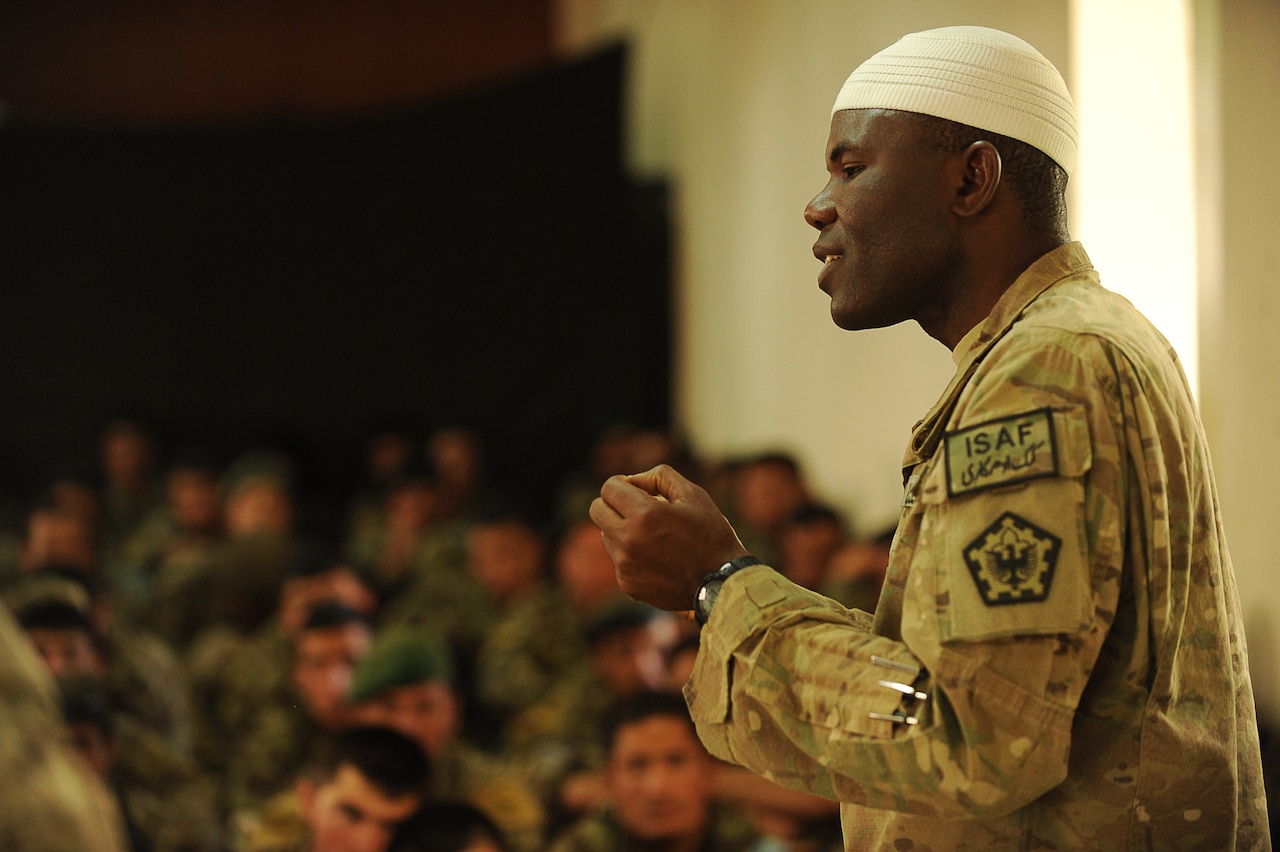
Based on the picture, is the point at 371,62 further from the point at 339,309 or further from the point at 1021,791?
the point at 1021,791

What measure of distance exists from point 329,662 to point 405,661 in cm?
66

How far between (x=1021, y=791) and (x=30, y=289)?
8.47 meters

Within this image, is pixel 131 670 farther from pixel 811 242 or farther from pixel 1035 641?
pixel 1035 641

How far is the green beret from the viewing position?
3520 mm

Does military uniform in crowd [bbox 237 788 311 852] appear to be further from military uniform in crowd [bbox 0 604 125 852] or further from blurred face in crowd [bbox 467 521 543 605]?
military uniform in crowd [bbox 0 604 125 852]

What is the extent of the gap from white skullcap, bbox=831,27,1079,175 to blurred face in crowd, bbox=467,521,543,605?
4.29 m

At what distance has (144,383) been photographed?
840 centimetres

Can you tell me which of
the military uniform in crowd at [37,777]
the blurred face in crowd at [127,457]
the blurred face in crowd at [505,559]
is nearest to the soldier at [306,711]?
the blurred face in crowd at [505,559]

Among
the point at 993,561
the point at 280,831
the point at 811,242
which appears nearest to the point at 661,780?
the point at 280,831

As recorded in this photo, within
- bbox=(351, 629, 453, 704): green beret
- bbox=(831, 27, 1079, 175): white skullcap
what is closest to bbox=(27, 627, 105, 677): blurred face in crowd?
bbox=(351, 629, 453, 704): green beret

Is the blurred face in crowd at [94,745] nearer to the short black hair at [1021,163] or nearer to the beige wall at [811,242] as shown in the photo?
the beige wall at [811,242]

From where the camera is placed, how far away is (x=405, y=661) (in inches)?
140

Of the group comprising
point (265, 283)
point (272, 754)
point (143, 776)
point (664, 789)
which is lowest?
point (272, 754)

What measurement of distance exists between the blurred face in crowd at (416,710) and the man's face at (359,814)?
0.66m
